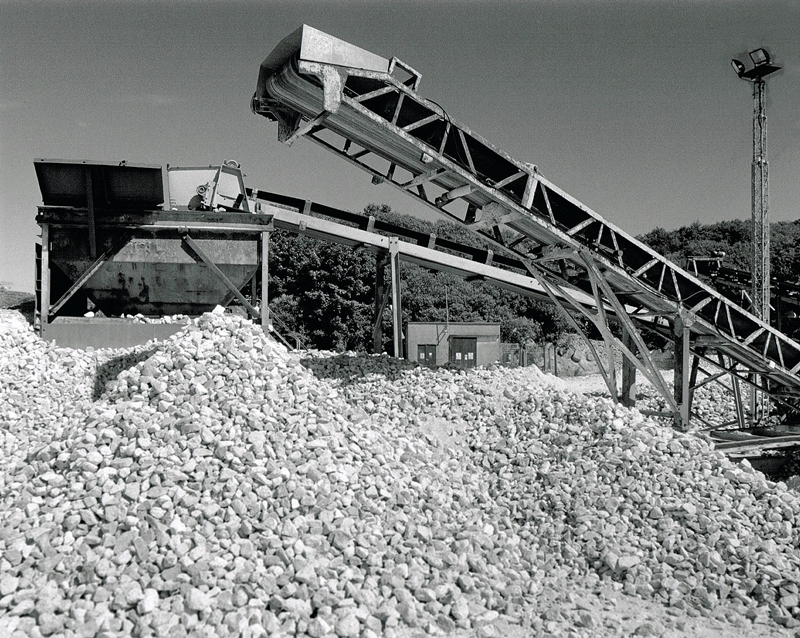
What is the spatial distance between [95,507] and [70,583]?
0.61 metres

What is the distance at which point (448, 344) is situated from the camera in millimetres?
23188

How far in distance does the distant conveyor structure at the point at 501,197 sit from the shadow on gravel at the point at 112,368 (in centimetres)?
381

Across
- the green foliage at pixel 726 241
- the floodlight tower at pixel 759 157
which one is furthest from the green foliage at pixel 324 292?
the green foliage at pixel 726 241

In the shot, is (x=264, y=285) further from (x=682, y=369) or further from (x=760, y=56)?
(x=760, y=56)

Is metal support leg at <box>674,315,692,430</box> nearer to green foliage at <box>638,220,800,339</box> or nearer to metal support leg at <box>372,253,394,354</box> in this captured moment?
metal support leg at <box>372,253,394,354</box>

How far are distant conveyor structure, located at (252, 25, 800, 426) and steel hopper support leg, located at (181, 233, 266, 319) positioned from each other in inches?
126

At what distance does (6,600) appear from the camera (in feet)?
13.0

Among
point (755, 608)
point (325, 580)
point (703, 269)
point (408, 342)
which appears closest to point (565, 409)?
point (755, 608)

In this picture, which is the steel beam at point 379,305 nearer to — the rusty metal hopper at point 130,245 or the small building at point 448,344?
the rusty metal hopper at point 130,245

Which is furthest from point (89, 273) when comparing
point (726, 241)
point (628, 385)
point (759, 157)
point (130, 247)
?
point (726, 241)

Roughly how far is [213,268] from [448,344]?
13.9 metres

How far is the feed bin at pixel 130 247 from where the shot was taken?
9844 millimetres

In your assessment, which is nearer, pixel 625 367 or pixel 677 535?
pixel 677 535

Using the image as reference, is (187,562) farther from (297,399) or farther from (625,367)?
(625,367)
